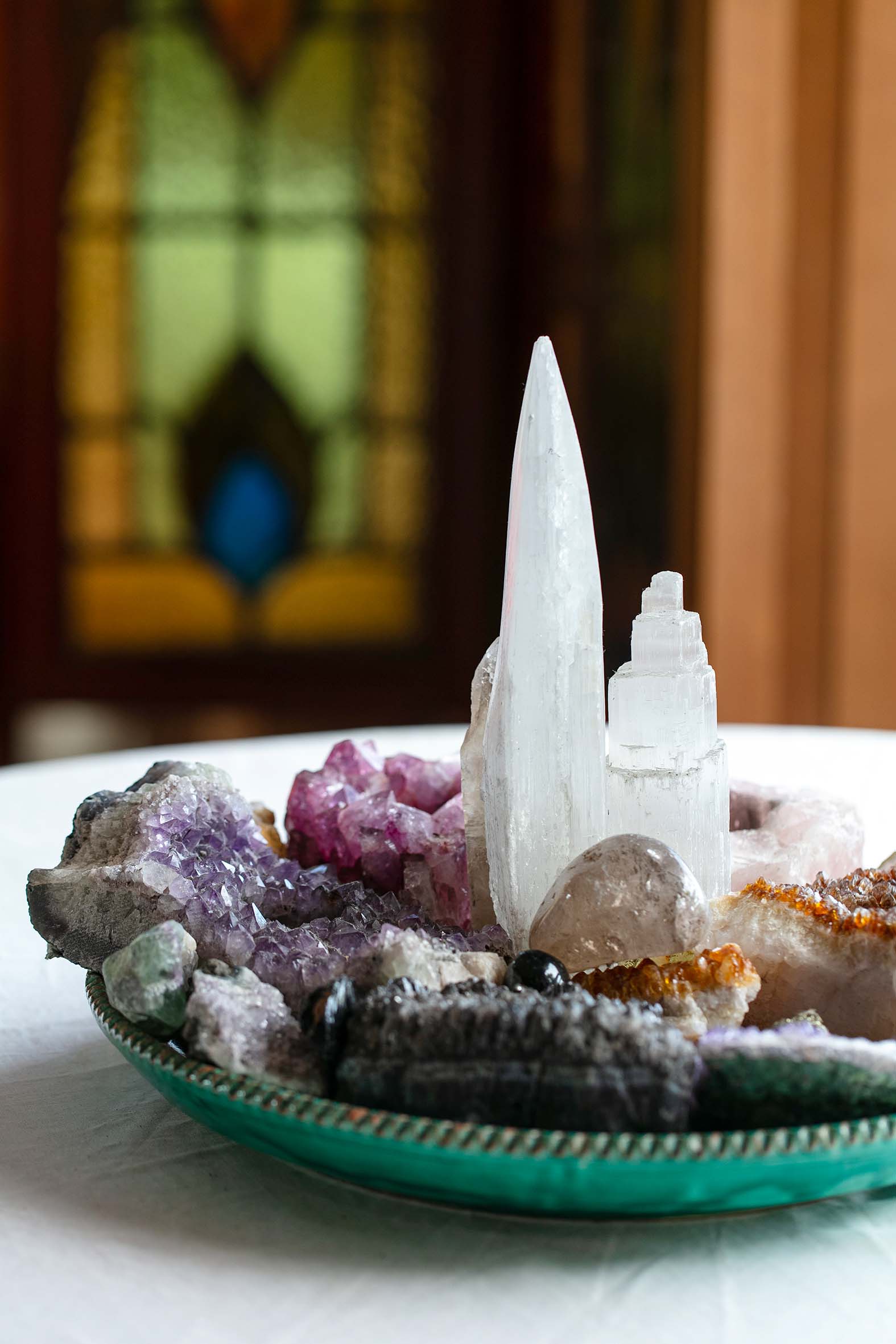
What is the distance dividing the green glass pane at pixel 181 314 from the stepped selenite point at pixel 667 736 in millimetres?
2786

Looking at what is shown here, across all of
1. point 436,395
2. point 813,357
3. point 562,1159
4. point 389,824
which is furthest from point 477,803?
point 436,395

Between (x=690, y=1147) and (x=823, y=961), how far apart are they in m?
0.17

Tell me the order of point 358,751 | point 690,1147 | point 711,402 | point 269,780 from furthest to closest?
1. point 711,402
2. point 269,780
3. point 358,751
4. point 690,1147

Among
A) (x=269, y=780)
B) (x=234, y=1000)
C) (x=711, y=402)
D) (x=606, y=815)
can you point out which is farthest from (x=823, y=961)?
(x=711, y=402)

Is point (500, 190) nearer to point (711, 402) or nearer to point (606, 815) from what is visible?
point (711, 402)

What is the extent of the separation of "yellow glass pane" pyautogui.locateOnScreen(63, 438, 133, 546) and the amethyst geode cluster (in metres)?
2.69

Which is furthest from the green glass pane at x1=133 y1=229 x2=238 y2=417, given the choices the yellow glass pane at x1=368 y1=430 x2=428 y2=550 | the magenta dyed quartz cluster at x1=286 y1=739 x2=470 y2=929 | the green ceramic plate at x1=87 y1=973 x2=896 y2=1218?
the green ceramic plate at x1=87 y1=973 x2=896 y2=1218

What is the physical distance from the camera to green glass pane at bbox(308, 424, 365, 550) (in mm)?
3422

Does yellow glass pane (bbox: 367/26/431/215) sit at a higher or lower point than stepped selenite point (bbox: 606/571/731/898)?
higher

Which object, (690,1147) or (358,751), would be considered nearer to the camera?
(690,1147)

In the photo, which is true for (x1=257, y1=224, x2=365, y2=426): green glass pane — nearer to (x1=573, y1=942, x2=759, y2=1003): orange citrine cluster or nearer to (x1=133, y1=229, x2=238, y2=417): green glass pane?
(x1=133, y1=229, x2=238, y2=417): green glass pane

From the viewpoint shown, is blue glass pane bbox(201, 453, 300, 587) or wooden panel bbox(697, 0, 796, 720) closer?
wooden panel bbox(697, 0, 796, 720)

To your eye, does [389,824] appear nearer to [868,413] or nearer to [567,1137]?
[567,1137]

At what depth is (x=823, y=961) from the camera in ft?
2.14
